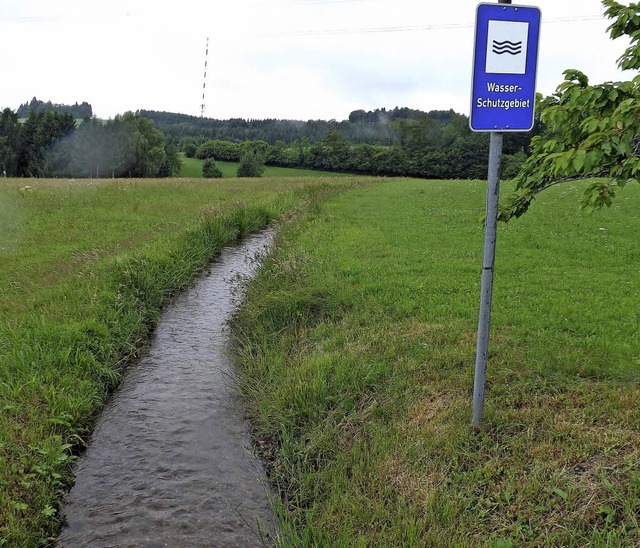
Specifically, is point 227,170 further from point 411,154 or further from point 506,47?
point 506,47

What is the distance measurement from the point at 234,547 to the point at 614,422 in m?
3.75

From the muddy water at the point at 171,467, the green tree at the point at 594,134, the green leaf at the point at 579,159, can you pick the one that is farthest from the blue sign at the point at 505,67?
the muddy water at the point at 171,467

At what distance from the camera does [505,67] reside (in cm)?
393

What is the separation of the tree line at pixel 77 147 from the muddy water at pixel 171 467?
77601 millimetres

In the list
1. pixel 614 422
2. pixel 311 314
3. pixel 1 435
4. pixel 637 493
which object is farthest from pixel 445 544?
pixel 311 314

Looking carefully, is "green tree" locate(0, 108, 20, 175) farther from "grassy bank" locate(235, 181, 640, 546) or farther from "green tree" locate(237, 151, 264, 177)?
"grassy bank" locate(235, 181, 640, 546)

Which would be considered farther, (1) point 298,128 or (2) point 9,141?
(1) point 298,128

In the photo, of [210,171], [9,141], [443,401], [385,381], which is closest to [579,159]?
[443,401]

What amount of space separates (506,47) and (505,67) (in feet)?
0.49

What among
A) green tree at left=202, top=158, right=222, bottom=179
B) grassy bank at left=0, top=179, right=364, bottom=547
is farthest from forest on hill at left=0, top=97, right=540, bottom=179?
grassy bank at left=0, top=179, right=364, bottom=547

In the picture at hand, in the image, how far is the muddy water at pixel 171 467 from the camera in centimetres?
461

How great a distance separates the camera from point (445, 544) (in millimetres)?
3807

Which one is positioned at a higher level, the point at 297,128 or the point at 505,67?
the point at 297,128

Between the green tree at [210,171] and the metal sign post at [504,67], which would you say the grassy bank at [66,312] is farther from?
the green tree at [210,171]
